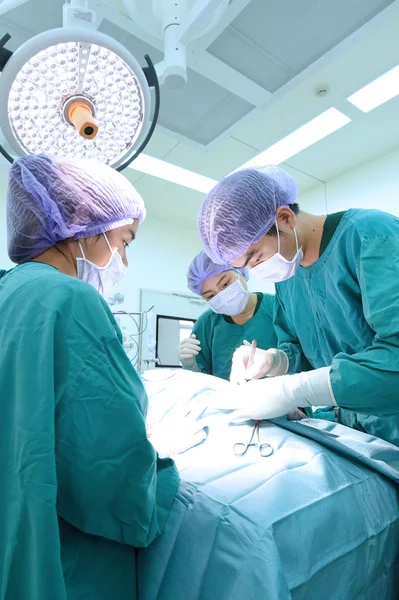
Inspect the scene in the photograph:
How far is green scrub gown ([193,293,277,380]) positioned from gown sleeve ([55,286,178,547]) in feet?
4.53

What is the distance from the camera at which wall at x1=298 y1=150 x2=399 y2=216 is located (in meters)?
3.20

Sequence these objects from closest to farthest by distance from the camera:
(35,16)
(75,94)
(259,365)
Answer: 1. (75,94)
2. (259,365)
3. (35,16)

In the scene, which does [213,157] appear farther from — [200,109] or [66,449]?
[66,449]

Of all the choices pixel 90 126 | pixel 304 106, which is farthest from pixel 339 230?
pixel 304 106

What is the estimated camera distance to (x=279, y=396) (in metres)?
1.05

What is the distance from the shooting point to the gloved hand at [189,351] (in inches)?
80.9

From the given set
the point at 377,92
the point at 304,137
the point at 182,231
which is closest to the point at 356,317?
the point at 377,92

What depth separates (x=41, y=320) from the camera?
0.62m

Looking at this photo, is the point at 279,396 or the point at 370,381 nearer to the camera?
the point at 370,381

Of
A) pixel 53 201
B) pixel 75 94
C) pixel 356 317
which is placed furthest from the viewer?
pixel 356 317

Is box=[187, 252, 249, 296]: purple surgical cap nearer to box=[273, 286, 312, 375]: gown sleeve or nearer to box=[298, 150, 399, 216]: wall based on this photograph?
box=[273, 286, 312, 375]: gown sleeve

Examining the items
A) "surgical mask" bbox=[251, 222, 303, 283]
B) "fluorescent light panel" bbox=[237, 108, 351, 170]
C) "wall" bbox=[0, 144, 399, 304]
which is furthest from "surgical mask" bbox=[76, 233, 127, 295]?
"wall" bbox=[0, 144, 399, 304]

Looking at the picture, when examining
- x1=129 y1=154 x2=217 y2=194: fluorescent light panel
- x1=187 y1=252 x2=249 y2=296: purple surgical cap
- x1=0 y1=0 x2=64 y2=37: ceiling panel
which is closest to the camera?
x1=0 y1=0 x2=64 y2=37: ceiling panel

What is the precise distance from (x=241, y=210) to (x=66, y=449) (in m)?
0.80
